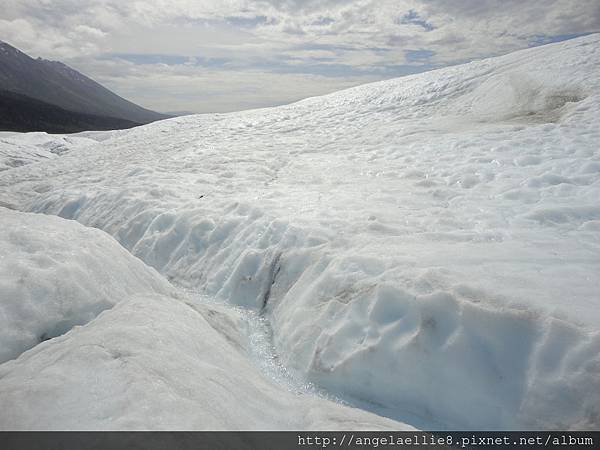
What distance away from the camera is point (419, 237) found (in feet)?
20.1

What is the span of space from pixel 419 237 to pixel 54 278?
4948 mm

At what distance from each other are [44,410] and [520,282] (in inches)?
180

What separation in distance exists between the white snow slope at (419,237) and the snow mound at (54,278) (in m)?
0.55

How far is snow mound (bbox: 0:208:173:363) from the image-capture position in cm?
390

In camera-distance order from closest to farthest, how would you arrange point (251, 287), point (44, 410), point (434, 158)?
point (44, 410) → point (251, 287) → point (434, 158)

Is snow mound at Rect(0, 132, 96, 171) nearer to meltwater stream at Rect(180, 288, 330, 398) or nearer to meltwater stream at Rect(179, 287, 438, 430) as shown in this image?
meltwater stream at Rect(180, 288, 330, 398)

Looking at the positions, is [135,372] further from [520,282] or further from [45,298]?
[520,282]

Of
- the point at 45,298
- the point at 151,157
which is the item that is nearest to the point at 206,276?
the point at 45,298

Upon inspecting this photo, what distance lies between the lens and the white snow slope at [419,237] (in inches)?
150

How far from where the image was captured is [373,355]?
433cm

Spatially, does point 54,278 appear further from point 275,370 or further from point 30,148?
point 30,148

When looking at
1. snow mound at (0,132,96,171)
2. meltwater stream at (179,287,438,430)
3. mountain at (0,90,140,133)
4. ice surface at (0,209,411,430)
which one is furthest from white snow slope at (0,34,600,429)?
mountain at (0,90,140,133)

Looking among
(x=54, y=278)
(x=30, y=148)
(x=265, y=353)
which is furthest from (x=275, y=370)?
(x=30, y=148)

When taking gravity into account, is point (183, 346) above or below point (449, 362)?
above
